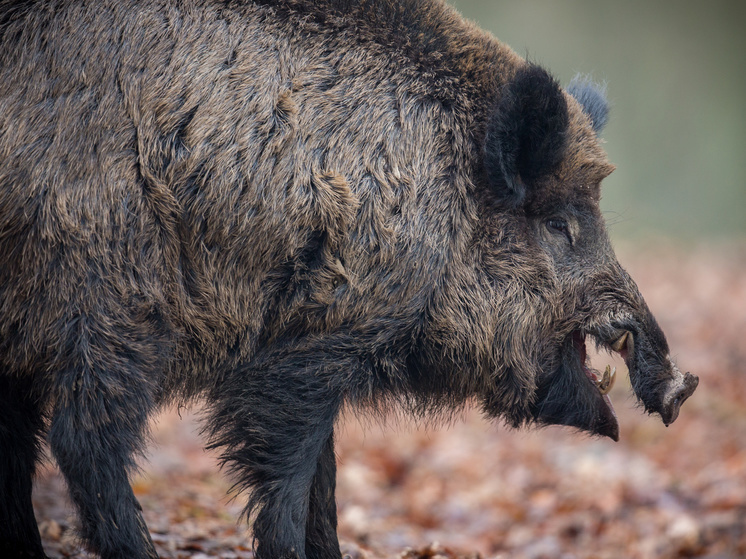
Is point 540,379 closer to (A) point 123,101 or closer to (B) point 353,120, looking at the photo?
(B) point 353,120

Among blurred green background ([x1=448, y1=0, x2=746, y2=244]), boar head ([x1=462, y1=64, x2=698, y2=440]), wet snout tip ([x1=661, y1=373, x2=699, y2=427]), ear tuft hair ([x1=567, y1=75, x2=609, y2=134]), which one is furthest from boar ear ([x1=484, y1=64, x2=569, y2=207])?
blurred green background ([x1=448, y1=0, x2=746, y2=244])

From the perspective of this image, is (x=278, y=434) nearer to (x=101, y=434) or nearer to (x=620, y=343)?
(x=101, y=434)

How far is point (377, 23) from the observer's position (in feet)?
11.4

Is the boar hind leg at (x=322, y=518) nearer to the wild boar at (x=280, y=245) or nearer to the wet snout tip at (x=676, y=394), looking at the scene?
the wild boar at (x=280, y=245)

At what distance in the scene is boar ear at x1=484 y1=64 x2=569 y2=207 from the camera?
331cm

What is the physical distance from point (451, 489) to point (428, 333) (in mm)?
3369

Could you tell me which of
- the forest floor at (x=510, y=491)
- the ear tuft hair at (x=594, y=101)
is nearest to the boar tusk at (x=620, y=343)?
the forest floor at (x=510, y=491)

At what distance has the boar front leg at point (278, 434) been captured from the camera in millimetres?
3186

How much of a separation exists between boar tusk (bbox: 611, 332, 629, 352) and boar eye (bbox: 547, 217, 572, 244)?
0.55 meters

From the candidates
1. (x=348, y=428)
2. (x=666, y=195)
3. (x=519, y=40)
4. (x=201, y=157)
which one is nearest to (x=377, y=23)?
(x=201, y=157)

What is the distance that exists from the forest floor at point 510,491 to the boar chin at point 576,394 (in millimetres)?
299

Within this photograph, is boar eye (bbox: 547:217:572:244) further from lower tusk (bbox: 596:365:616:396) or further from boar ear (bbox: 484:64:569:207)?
lower tusk (bbox: 596:365:616:396)

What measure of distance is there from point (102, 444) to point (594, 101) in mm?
3119

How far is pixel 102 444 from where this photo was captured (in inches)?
114
